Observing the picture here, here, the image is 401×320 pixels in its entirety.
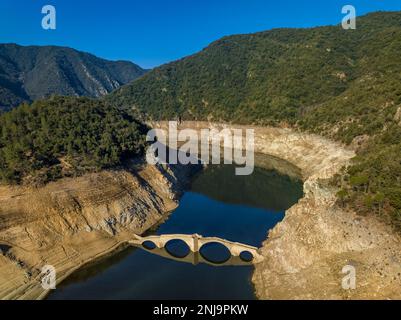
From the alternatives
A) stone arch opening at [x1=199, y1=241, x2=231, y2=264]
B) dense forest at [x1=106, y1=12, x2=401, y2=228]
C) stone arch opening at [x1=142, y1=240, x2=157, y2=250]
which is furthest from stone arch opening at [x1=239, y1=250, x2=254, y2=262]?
dense forest at [x1=106, y1=12, x2=401, y2=228]

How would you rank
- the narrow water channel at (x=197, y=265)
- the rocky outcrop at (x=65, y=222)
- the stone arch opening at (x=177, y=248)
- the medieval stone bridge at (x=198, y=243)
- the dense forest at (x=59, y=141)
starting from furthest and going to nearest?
the dense forest at (x=59, y=141) → the stone arch opening at (x=177, y=248) → the medieval stone bridge at (x=198, y=243) → the rocky outcrop at (x=65, y=222) → the narrow water channel at (x=197, y=265)

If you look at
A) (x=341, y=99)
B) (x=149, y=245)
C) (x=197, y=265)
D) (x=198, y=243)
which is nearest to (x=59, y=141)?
(x=149, y=245)

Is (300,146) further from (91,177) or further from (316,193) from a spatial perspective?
(91,177)

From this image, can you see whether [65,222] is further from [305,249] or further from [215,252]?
[305,249]

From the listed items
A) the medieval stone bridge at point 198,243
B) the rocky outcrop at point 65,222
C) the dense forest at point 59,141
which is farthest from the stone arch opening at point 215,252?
the dense forest at point 59,141

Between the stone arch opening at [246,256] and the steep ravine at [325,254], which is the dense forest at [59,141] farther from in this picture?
the steep ravine at [325,254]

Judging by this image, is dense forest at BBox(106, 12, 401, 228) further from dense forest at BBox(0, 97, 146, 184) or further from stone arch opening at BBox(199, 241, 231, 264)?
dense forest at BBox(0, 97, 146, 184)

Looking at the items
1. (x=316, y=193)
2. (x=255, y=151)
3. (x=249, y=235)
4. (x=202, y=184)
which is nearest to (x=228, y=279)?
(x=249, y=235)
